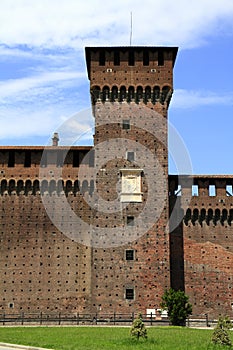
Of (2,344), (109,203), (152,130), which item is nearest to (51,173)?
(109,203)

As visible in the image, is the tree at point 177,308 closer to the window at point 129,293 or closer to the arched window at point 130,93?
the window at point 129,293

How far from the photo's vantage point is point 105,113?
33.5m

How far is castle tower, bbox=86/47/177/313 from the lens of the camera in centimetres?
3106

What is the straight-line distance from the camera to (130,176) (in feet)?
107

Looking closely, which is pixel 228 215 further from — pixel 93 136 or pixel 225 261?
pixel 93 136

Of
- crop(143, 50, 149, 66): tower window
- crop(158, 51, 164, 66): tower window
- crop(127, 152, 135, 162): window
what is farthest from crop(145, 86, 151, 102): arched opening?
crop(127, 152, 135, 162): window

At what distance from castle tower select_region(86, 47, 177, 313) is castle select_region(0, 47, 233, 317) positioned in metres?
0.06

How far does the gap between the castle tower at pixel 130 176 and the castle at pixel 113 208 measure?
2.5 inches

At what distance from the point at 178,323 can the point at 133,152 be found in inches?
418

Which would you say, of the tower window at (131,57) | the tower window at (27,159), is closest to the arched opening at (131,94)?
the tower window at (131,57)

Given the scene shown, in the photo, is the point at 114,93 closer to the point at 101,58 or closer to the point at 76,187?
the point at 101,58

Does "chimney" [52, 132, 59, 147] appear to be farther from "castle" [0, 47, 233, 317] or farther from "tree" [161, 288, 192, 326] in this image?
"tree" [161, 288, 192, 326]

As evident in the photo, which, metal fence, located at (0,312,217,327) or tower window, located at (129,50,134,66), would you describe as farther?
tower window, located at (129,50,134,66)

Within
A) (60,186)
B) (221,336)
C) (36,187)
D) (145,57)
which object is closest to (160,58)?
(145,57)
